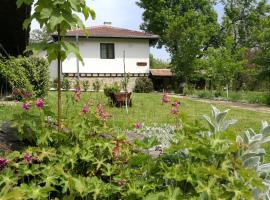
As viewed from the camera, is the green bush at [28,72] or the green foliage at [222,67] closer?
the green bush at [28,72]

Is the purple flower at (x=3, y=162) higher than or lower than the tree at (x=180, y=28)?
lower

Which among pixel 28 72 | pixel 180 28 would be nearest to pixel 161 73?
pixel 180 28

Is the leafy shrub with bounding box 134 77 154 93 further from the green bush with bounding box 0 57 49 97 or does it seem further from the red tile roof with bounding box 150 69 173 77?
the green bush with bounding box 0 57 49 97

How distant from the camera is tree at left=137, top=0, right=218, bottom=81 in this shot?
32812 mm

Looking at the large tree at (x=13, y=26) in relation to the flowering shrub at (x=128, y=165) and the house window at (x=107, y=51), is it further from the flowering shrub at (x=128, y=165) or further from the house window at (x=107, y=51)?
the house window at (x=107, y=51)

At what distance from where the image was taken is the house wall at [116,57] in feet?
106

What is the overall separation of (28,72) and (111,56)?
18.3 meters

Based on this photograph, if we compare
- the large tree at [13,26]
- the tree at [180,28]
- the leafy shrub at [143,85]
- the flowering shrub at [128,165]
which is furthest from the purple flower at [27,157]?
the tree at [180,28]

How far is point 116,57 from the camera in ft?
108

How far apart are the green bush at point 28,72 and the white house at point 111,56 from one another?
16.5m

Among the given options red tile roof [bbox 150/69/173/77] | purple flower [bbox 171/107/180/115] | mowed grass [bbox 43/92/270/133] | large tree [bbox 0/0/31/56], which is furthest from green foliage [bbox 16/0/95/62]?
red tile roof [bbox 150/69/173/77]

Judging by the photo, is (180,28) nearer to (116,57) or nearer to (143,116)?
(116,57)

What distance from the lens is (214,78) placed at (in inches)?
1179

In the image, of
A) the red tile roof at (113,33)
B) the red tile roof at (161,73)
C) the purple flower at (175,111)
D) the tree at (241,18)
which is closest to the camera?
the purple flower at (175,111)
